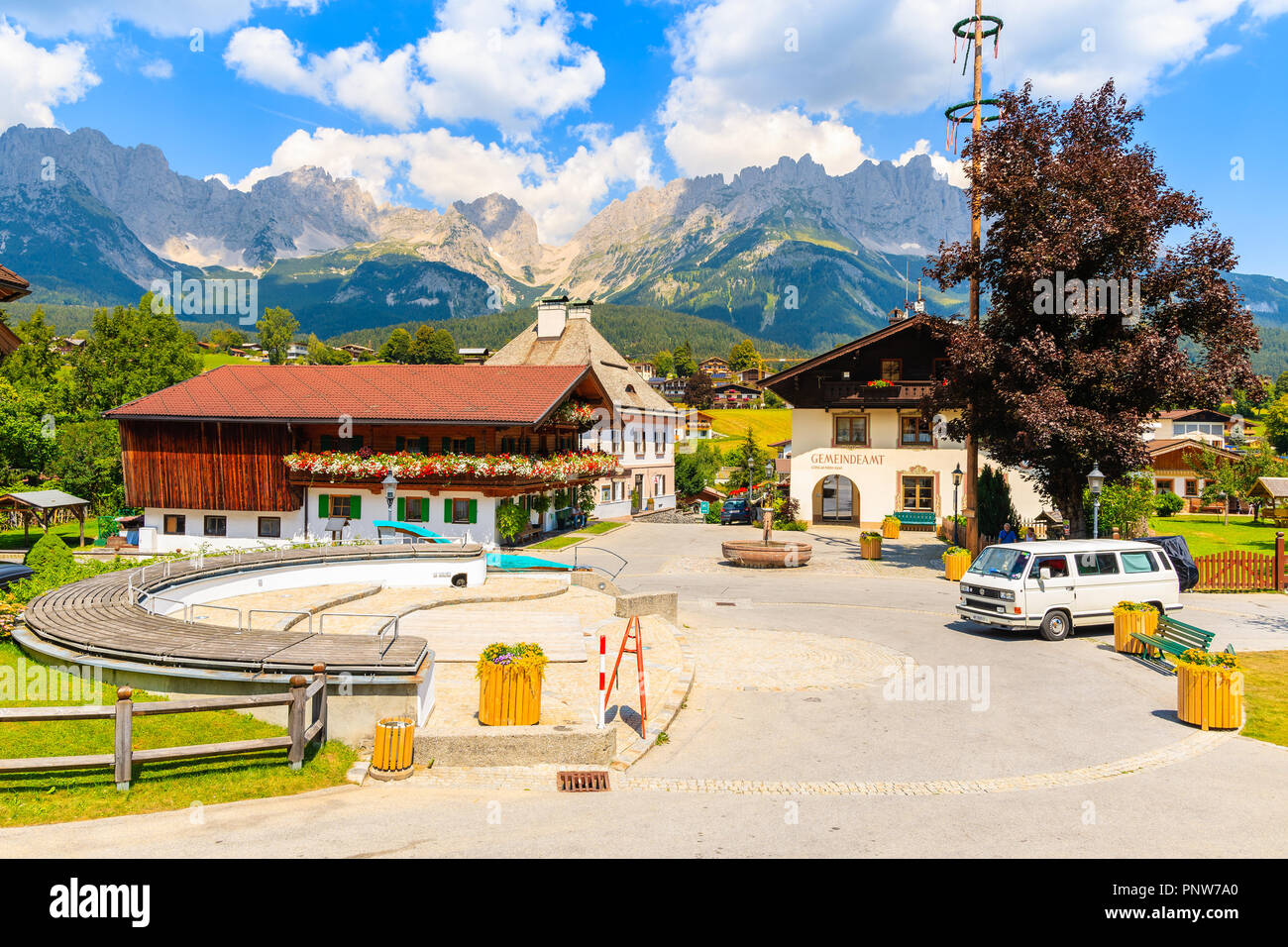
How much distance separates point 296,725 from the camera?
9.27 m

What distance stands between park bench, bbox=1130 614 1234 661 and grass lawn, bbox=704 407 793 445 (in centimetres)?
9114

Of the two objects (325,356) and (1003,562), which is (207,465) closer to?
(1003,562)

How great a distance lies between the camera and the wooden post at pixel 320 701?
983 centimetres

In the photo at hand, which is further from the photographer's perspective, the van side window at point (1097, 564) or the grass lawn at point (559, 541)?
the grass lawn at point (559, 541)

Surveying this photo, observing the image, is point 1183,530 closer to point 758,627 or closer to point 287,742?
point 758,627

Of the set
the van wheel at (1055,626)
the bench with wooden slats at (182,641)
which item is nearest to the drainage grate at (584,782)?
the bench with wooden slats at (182,641)

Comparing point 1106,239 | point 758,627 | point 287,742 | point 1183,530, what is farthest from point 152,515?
point 1183,530

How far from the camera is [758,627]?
19.6m

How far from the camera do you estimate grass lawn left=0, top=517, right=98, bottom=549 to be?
41.0 m

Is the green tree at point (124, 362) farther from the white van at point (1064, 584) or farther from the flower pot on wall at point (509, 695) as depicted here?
the white van at point (1064, 584)

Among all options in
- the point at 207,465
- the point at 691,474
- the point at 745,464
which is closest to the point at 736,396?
the point at 745,464

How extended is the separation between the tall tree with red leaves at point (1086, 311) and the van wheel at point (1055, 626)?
829 cm

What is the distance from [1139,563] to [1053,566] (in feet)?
8.20

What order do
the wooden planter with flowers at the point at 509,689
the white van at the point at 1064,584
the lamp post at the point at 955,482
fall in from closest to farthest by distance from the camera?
the wooden planter with flowers at the point at 509,689
the white van at the point at 1064,584
the lamp post at the point at 955,482
